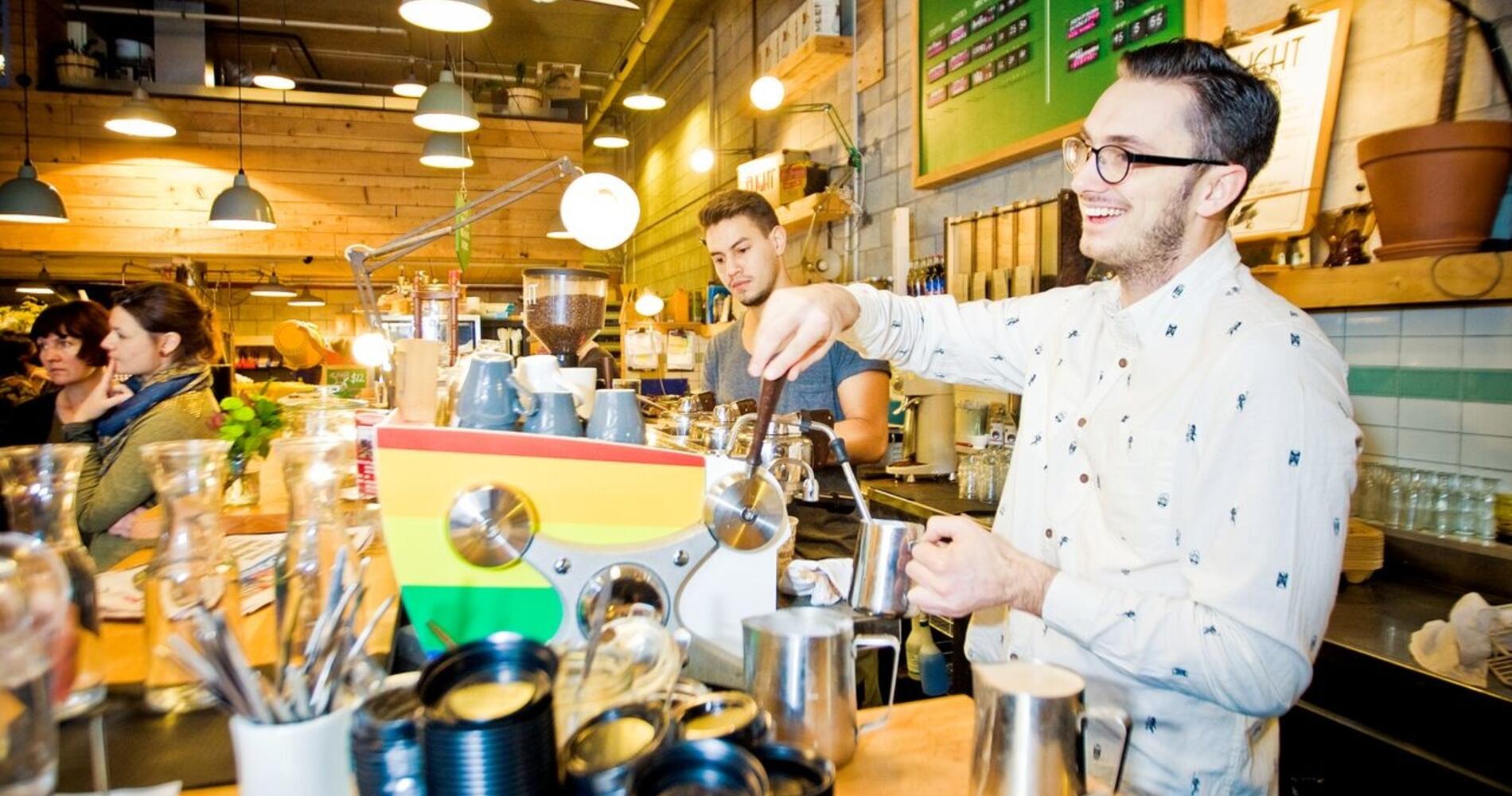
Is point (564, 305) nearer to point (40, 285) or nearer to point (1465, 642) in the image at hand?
point (1465, 642)

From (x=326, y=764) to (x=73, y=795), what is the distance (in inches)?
15.7

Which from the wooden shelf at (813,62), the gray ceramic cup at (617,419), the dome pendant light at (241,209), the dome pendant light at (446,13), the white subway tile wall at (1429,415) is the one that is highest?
the wooden shelf at (813,62)

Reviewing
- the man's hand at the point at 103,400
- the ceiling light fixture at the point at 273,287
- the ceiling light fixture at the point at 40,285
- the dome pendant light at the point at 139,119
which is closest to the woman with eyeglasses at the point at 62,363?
the man's hand at the point at 103,400

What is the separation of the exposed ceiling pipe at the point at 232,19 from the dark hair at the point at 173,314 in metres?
5.47

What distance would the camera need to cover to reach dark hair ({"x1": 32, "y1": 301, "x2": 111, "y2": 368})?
13.2 ft

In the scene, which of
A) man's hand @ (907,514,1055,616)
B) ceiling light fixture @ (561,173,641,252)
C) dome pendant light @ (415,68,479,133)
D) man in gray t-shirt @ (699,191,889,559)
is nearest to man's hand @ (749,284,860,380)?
man's hand @ (907,514,1055,616)

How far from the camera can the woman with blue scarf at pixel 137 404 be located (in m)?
2.83

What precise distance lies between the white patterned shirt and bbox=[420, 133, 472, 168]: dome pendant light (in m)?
5.30

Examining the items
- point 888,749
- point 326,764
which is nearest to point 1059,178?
point 888,749

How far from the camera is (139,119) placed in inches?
231

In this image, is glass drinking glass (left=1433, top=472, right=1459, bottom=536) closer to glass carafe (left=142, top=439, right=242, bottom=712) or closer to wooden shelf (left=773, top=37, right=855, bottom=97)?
glass carafe (left=142, top=439, right=242, bottom=712)

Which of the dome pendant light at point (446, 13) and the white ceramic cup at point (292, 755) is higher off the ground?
the dome pendant light at point (446, 13)

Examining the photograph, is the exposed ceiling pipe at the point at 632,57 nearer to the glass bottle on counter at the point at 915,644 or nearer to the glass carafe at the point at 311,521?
the glass bottle on counter at the point at 915,644

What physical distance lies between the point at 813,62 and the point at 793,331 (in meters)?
4.07
